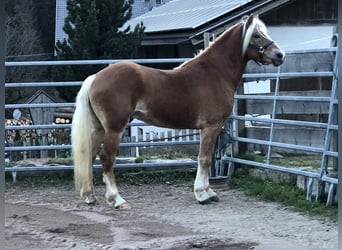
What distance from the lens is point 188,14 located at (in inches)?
632

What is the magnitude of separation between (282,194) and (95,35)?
9.37m

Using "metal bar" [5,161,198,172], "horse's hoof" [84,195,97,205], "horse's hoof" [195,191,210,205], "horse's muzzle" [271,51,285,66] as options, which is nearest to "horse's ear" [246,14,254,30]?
"horse's muzzle" [271,51,285,66]

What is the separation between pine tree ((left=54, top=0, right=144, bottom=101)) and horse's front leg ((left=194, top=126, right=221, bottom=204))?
27.0 feet

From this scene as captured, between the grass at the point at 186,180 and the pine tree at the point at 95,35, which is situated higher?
the pine tree at the point at 95,35

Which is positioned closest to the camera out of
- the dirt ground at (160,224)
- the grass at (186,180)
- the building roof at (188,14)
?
the dirt ground at (160,224)

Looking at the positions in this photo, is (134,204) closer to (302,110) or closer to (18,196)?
(18,196)

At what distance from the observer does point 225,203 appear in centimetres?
655

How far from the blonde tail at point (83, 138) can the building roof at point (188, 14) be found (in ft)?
24.7

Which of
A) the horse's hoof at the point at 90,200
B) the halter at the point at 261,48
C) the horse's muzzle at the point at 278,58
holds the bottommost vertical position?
Answer: the horse's hoof at the point at 90,200

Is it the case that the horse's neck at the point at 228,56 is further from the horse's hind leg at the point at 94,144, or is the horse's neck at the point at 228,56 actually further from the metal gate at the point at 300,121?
the horse's hind leg at the point at 94,144

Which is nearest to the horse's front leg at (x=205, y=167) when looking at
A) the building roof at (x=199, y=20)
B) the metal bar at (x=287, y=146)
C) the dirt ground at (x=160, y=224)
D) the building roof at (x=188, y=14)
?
the dirt ground at (x=160, y=224)

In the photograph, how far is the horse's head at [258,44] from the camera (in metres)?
6.44

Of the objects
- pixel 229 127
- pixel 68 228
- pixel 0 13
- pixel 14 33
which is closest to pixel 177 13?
pixel 14 33

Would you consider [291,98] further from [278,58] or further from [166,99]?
[166,99]
